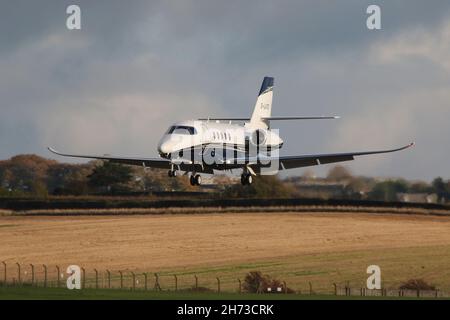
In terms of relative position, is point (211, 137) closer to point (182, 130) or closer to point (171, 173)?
point (182, 130)

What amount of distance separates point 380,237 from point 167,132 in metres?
31.3

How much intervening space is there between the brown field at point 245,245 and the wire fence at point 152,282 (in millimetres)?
563

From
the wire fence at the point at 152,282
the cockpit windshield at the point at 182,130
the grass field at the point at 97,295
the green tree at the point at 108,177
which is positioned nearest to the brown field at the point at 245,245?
the wire fence at the point at 152,282

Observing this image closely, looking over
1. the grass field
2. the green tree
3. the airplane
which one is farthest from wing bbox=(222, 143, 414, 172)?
the green tree

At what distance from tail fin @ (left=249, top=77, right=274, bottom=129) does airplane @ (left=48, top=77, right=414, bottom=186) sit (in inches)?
27.9

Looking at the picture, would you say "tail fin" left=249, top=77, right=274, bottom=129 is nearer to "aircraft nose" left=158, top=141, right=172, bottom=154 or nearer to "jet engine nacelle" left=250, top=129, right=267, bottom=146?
"jet engine nacelle" left=250, top=129, right=267, bottom=146

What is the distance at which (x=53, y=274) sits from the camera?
2953 inches

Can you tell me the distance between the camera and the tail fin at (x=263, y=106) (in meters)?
76.9

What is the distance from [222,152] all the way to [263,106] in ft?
42.7

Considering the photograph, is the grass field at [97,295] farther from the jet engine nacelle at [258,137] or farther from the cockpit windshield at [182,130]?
the jet engine nacelle at [258,137]

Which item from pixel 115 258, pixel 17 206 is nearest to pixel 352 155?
pixel 115 258

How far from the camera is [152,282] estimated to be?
2768 inches

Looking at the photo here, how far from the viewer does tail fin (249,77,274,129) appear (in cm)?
7694
